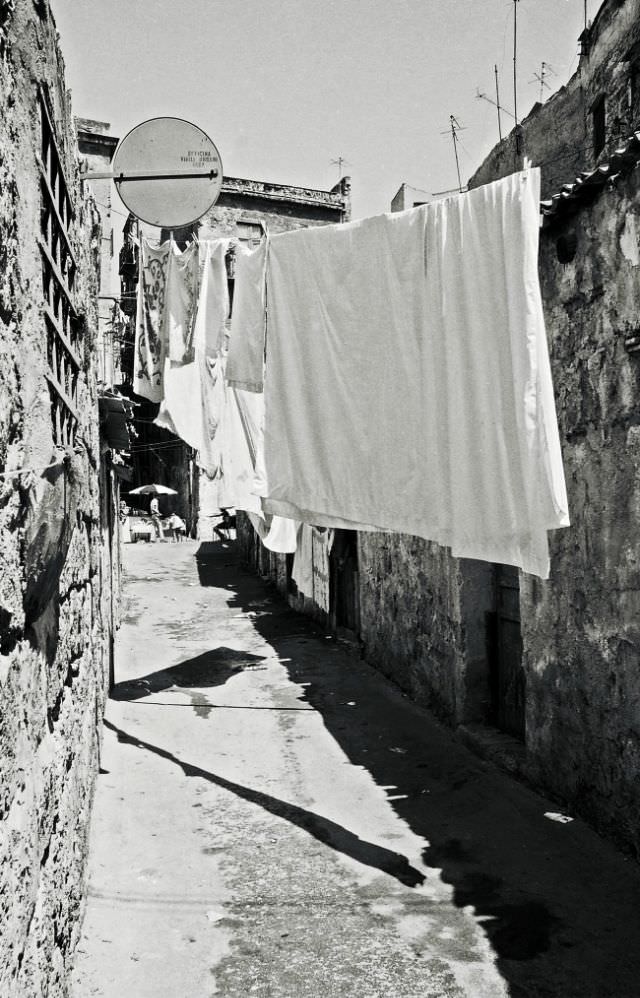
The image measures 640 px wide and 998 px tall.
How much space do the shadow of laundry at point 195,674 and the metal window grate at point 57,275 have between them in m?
5.03

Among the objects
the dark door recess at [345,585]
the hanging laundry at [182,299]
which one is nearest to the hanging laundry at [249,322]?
the hanging laundry at [182,299]

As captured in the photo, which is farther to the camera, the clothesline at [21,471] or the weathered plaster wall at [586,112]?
the weathered plaster wall at [586,112]

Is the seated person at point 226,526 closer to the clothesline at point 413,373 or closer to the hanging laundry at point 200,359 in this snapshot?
the hanging laundry at point 200,359

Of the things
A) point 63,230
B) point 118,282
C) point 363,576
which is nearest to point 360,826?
point 63,230

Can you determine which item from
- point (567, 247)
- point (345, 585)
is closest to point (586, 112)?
point (567, 247)

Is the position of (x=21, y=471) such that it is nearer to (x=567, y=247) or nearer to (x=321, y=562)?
(x=567, y=247)

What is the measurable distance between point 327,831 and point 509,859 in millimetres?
1111

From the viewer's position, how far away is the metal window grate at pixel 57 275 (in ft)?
8.43

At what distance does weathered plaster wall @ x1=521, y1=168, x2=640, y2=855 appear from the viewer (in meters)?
4.18

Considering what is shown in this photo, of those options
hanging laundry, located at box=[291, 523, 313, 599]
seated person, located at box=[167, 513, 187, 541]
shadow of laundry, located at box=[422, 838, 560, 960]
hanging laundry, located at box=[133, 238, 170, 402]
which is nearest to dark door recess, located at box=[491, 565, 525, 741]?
shadow of laundry, located at box=[422, 838, 560, 960]

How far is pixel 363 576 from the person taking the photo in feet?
29.9

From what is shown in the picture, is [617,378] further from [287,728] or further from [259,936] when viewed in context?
[287,728]

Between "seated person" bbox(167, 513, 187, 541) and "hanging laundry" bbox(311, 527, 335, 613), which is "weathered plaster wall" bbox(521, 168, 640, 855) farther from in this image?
"seated person" bbox(167, 513, 187, 541)

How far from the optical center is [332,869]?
14.1ft
